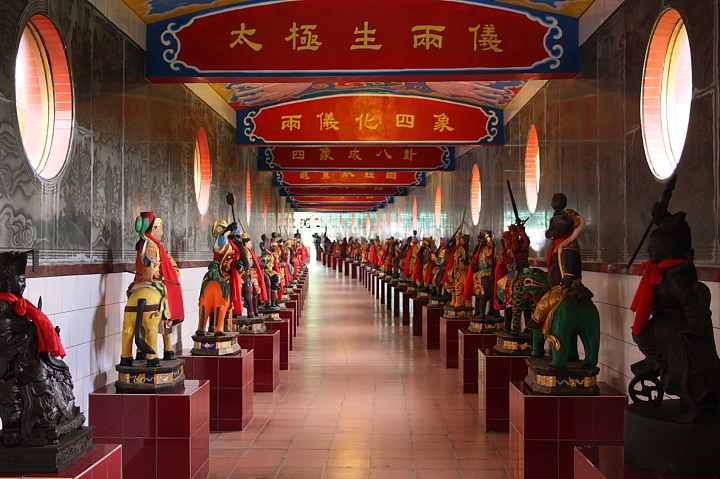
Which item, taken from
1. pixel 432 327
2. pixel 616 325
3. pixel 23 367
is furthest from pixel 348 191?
pixel 23 367

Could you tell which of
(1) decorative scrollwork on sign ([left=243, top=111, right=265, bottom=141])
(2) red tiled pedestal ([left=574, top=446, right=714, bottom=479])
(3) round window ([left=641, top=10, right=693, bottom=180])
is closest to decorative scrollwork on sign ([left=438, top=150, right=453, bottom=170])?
(1) decorative scrollwork on sign ([left=243, top=111, right=265, bottom=141])

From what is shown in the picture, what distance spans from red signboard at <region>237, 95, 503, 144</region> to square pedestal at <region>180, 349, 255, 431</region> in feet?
13.3

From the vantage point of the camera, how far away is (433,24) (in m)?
5.45

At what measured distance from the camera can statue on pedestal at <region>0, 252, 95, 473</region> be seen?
2.92 m

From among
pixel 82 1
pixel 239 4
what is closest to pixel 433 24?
pixel 239 4

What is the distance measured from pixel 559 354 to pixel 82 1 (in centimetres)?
386

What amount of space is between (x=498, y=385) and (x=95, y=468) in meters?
3.84

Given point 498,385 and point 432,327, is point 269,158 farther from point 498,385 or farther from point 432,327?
point 498,385

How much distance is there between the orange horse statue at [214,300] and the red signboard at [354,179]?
993cm

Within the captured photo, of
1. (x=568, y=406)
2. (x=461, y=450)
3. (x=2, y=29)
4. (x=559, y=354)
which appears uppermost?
(x=2, y=29)

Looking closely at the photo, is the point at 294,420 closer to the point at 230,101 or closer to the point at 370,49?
the point at 370,49

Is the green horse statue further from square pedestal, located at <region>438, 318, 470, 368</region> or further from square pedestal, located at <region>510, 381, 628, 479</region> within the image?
square pedestal, located at <region>438, 318, 470, 368</region>

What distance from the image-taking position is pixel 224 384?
19.6 feet

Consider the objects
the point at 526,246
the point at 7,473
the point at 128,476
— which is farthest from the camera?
the point at 526,246
